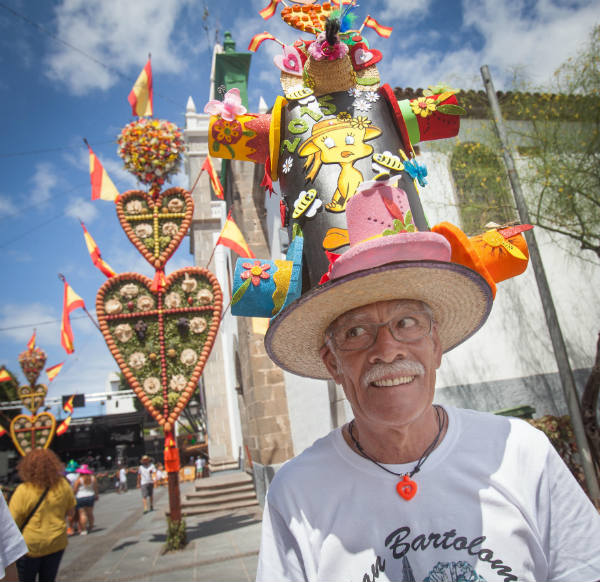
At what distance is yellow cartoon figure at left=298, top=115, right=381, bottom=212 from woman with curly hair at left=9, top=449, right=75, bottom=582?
152 inches

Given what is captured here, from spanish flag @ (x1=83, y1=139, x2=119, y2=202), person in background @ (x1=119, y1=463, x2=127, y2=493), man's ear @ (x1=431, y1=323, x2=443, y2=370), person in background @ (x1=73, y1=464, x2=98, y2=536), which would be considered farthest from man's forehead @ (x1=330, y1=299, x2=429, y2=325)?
person in background @ (x1=119, y1=463, x2=127, y2=493)

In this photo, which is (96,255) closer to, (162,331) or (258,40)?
(162,331)

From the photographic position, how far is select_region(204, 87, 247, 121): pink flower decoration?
2.40m

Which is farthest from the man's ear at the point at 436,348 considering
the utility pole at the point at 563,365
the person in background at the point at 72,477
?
the person in background at the point at 72,477

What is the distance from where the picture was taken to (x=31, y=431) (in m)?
10.0

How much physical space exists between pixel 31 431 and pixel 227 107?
10551mm

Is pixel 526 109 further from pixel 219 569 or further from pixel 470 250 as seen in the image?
pixel 219 569

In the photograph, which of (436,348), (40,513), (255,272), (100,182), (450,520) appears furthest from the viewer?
(100,182)

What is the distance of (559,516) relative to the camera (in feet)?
4.43

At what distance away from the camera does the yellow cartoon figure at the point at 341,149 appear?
2.06 meters

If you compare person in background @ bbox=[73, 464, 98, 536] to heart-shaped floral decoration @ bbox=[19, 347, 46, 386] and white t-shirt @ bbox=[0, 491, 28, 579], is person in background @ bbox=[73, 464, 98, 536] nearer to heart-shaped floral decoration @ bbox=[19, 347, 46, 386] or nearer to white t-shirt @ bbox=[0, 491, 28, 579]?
heart-shaped floral decoration @ bbox=[19, 347, 46, 386]

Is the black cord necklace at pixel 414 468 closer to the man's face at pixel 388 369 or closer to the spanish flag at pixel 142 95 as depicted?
the man's face at pixel 388 369

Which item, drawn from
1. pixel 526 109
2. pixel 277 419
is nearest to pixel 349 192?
pixel 526 109

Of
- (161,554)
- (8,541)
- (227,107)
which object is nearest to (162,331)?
(161,554)
